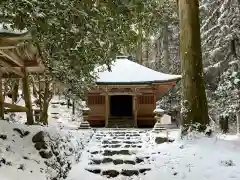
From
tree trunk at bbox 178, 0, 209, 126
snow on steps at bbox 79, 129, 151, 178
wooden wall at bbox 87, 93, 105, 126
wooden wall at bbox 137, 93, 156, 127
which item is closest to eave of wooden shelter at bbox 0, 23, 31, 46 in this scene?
snow on steps at bbox 79, 129, 151, 178

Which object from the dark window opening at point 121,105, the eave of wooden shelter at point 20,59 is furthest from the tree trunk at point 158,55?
the eave of wooden shelter at point 20,59

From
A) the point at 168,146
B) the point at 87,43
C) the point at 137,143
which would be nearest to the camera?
the point at 87,43

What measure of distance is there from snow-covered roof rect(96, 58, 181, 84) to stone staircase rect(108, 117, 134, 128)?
9.46ft

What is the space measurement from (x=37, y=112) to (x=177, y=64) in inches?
660

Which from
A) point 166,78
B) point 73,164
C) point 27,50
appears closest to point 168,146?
point 73,164

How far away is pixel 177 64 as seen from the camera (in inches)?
1319

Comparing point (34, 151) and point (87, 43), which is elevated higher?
point (87, 43)

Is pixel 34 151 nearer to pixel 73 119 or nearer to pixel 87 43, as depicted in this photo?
pixel 87 43

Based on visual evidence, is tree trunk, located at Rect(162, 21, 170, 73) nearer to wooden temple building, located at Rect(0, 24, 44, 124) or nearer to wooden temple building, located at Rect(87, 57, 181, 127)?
wooden temple building, located at Rect(87, 57, 181, 127)

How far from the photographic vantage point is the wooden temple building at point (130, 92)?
21.8m

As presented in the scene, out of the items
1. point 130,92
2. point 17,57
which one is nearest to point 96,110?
point 130,92

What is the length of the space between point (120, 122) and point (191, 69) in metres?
12.5

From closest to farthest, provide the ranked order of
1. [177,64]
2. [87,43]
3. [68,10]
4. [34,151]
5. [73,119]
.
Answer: [68,10] → [34,151] → [87,43] → [73,119] → [177,64]

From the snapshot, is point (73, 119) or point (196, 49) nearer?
point (196, 49)
